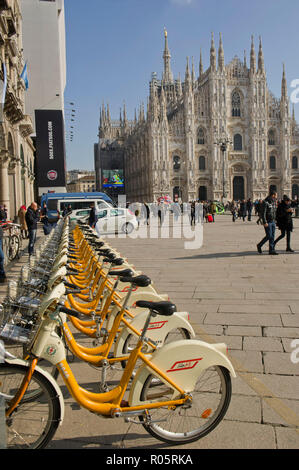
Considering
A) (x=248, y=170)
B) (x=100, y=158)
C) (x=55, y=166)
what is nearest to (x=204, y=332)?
(x=55, y=166)

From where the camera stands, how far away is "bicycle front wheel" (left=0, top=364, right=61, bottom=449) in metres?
2.26

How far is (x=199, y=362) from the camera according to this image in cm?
253

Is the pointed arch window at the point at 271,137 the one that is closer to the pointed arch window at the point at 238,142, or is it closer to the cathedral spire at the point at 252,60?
the pointed arch window at the point at 238,142

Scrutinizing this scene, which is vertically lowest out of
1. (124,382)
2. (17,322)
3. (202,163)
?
(124,382)

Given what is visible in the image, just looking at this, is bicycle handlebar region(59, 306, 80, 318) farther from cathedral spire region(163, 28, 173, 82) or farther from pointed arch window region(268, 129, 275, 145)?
cathedral spire region(163, 28, 173, 82)

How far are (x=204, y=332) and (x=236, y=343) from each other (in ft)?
1.44

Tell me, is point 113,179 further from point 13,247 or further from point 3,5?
point 13,247

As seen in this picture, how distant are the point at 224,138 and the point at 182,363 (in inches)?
2191

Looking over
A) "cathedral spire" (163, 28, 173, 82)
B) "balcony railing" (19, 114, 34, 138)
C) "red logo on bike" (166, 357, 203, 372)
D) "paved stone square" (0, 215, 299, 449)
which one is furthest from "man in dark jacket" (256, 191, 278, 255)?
"cathedral spire" (163, 28, 173, 82)

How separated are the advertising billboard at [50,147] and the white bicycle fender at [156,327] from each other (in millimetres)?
29383

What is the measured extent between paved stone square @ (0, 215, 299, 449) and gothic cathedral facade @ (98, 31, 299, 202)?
152ft

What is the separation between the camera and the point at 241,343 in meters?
4.16

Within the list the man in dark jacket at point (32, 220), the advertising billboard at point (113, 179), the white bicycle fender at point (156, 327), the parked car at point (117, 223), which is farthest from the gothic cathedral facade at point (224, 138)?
the white bicycle fender at point (156, 327)

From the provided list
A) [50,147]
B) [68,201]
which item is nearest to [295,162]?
[50,147]
